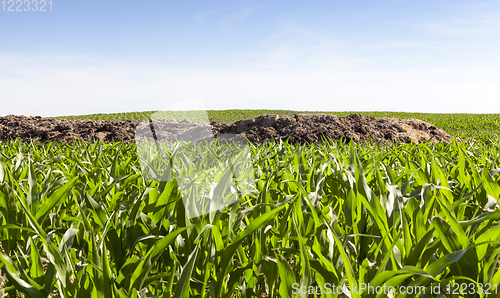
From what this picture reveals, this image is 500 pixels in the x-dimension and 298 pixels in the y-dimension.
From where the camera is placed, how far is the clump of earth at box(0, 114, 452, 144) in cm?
676

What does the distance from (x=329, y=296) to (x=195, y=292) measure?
1.93 ft

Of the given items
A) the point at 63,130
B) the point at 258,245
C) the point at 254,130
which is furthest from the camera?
the point at 63,130

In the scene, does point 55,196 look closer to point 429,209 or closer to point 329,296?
point 329,296

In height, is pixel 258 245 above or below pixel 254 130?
below

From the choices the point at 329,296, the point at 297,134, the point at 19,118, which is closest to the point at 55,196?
the point at 329,296

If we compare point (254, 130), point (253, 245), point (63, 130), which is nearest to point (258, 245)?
point (253, 245)

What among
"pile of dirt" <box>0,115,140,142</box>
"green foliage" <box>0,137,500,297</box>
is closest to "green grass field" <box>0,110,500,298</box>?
"green foliage" <box>0,137,500,297</box>

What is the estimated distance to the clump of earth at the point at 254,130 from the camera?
676cm

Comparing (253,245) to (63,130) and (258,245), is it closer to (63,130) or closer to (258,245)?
(258,245)

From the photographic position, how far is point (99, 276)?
0.90 metres

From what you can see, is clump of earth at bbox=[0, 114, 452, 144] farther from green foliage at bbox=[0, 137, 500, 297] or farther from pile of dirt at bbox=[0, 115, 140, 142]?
green foliage at bbox=[0, 137, 500, 297]

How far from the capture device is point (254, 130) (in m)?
7.54

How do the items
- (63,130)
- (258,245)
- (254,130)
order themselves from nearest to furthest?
(258,245), (254,130), (63,130)

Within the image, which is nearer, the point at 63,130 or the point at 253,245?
the point at 253,245
